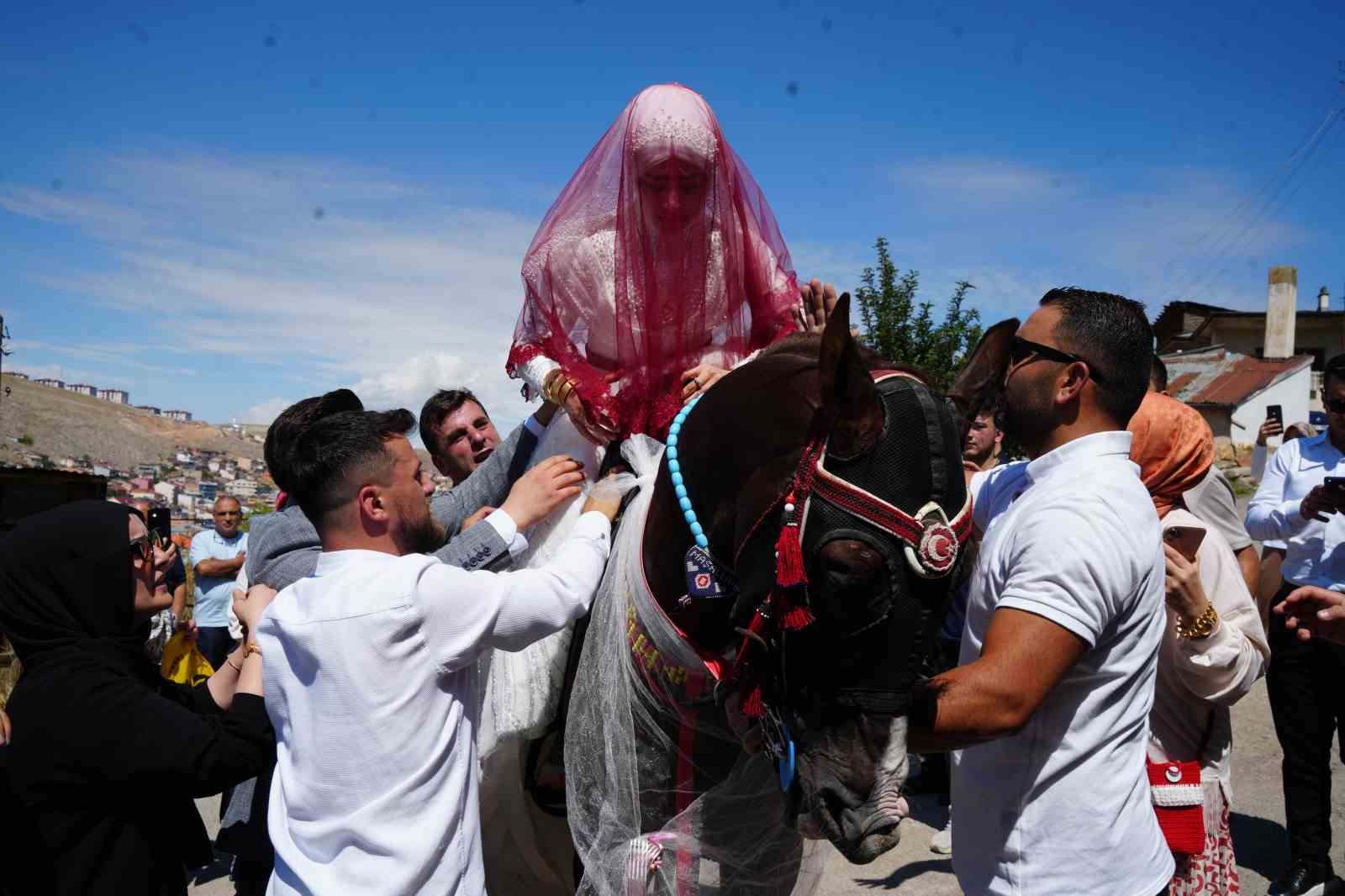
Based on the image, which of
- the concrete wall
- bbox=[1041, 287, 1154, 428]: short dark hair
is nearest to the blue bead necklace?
bbox=[1041, 287, 1154, 428]: short dark hair

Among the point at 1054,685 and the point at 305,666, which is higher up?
the point at 1054,685

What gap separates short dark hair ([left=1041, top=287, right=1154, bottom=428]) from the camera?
210 cm

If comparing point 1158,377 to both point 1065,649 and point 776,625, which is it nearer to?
point 1065,649

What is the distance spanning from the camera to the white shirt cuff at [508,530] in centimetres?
247

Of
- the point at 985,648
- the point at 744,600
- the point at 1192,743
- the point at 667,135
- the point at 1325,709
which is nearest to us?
the point at 744,600

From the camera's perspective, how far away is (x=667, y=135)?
8.36ft

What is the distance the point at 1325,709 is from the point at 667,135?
4619 millimetres

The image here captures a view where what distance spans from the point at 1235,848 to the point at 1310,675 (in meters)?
1.24

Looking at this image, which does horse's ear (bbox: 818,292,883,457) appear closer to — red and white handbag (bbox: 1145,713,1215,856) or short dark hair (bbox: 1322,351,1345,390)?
red and white handbag (bbox: 1145,713,1215,856)

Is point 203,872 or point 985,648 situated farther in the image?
point 203,872

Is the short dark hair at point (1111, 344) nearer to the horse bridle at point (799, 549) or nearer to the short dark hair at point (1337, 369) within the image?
the horse bridle at point (799, 549)

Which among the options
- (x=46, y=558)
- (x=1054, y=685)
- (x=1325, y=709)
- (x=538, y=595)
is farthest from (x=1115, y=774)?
(x=1325, y=709)

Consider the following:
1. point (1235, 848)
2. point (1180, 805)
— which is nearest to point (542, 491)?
point (1180, 805)

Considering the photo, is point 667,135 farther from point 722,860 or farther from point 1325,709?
point 1325,709
